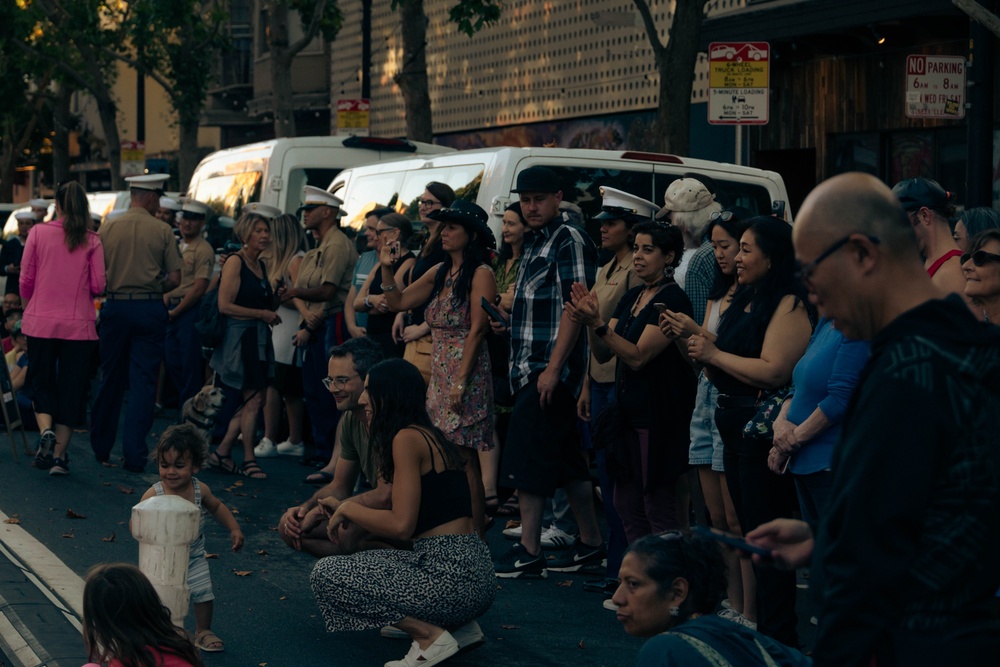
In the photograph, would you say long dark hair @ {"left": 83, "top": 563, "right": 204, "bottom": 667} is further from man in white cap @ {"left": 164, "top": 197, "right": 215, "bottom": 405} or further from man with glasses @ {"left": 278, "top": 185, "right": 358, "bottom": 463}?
man in white cap @ {"left": 164, "top": 197, "right": 215, "bottom": 405}

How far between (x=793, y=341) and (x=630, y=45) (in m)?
16.4

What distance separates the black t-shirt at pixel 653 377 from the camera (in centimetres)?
714

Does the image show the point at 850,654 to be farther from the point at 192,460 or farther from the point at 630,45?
the point at 630,45

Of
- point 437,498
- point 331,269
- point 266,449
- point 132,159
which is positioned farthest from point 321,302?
point 132,159

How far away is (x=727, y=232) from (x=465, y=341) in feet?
6.46

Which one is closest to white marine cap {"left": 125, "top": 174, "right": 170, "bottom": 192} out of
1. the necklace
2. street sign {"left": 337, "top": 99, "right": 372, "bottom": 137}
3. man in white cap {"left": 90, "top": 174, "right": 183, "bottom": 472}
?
man in white cap {"left": 90, "top": 174, "right": 183, "bottom": 472}

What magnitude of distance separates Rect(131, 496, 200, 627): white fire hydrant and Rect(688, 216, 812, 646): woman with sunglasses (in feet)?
7.22

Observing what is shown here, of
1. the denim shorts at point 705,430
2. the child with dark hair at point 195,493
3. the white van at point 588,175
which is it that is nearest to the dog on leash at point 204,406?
the white van at point 588,175

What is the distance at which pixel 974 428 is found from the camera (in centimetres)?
263

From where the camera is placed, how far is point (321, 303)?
38.0ft

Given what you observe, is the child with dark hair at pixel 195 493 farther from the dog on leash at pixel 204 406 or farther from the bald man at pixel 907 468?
the dog on leash at pixel 204 406

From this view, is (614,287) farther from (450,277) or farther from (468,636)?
(468,636)

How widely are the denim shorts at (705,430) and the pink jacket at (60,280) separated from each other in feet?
18.0

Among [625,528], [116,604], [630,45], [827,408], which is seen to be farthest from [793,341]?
[630,45]
